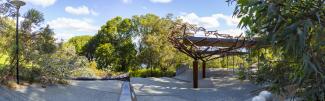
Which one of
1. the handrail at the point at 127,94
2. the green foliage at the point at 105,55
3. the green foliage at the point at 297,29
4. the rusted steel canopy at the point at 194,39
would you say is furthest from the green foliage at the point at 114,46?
the green foliage at the point at 297,29

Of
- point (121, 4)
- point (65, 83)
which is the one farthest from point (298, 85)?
point (121, 4)

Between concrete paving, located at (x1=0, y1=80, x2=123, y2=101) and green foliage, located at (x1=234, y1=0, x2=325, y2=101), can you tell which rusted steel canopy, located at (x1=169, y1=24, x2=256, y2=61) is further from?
green foliage, located at (x1=234, y1=0, x2=325, y2=101)

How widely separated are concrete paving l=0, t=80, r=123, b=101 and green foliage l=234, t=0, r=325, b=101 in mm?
5222

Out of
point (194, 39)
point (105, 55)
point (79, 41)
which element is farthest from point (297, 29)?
point (79, 41)

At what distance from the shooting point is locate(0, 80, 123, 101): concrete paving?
25.9ft

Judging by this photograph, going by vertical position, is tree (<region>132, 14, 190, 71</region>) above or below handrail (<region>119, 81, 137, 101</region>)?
above

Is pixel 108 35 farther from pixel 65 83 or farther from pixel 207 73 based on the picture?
pixel 65 83

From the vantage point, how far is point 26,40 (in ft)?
32.3

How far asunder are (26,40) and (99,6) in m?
10.5

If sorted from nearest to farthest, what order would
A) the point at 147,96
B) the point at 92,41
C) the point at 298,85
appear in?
the point at 298,85, the point at 147,96, the point at 92,41

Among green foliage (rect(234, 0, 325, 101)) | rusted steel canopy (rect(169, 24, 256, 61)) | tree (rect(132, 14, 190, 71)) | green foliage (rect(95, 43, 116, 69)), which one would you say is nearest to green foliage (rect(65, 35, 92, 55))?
green foliage (rect(95, 43, 116, 69))

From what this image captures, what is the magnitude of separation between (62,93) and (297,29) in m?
6.63

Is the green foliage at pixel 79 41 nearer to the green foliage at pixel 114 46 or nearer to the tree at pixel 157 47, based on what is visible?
the green foliage at pixel 114 46

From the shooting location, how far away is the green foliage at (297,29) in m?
3.63
